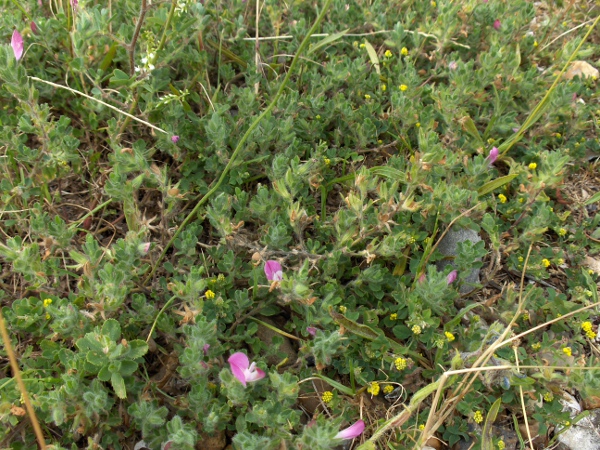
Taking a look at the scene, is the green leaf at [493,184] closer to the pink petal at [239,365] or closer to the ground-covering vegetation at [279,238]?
the ground-covering vegetation at [279,238]

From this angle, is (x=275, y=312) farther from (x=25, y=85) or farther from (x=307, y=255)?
(x=25, y=85)

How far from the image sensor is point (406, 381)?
7.84 ft

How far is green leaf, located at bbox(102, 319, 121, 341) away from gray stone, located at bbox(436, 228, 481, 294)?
155 centimetres

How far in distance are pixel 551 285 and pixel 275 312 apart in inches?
57.6

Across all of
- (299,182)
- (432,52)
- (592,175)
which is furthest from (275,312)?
(592,175)

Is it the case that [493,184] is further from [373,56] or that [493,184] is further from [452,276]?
[373,56]

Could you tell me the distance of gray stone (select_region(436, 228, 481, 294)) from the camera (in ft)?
8.91

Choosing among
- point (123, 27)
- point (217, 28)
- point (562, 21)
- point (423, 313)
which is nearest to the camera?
point (423, 313)

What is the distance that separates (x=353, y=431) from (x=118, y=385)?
0.88 meters

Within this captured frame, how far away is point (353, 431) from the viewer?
209cm

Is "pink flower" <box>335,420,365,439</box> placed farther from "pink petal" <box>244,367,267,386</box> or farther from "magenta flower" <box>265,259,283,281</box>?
"magenta flower" <box>265,259,283,281</box>

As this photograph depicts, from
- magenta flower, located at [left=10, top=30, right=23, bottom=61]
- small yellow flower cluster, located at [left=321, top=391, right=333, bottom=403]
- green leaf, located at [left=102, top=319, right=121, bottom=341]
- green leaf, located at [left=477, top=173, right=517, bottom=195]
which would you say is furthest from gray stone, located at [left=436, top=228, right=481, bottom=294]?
magenta flower, located at [left=10, top=30, right=23, bottom=61]

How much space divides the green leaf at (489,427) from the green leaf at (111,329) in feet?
4.83

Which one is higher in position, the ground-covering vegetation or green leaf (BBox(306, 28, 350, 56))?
green leaf (BBox(306, 28, 350, 56))
